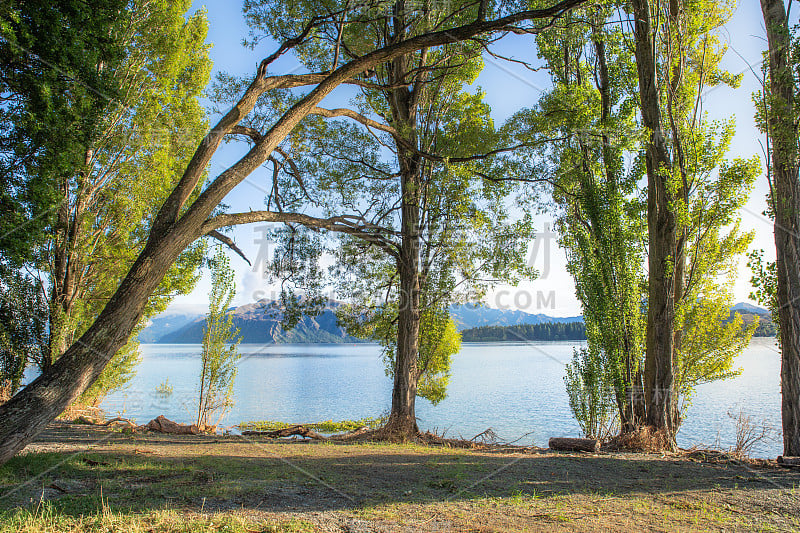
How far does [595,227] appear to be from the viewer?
36.7 feet

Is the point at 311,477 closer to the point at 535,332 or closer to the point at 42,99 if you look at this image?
the point at 42,99

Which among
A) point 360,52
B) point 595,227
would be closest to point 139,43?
point 360,52

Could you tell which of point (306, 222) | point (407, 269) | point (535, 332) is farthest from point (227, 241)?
point (535, 332)

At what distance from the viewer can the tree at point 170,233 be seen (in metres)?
4.38

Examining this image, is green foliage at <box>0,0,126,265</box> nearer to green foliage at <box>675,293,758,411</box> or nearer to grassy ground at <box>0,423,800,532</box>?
grassy ground at <box>0,423,800,532</box>

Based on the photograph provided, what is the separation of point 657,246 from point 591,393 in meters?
4.79

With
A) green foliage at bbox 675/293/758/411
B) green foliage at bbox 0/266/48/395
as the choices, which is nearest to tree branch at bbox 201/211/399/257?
green foliage at bbox 0/266/48/395

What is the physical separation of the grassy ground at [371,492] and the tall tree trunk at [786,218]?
258cm

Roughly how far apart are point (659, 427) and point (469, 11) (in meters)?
10.6

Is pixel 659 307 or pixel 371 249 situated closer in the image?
pixel 659 307

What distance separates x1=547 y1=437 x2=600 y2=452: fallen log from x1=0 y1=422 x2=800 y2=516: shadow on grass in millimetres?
1166

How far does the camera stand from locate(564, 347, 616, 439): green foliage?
37.7 feet

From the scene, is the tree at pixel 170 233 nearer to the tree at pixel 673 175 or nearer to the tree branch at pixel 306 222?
the tree branch at pixel 306 222

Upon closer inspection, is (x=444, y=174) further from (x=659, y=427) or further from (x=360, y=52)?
(x=659, y=427)
